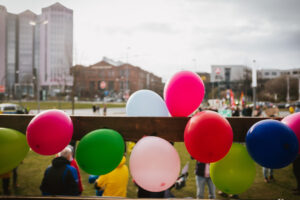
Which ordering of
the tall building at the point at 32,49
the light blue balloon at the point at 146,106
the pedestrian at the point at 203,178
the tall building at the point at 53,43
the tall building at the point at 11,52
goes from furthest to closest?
the tall building at the point at 11,52, the tall building at the point at 32,49, the tall building at the point at 53,43, the pedestrian at the point at 203,178, the light blue balloon at the point at 146,106

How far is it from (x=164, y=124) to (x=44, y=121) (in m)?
0.93

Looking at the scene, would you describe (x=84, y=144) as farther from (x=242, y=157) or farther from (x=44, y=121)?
(x=242, y=157)

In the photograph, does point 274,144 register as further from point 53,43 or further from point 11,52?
point 11,52

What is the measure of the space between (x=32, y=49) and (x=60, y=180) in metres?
89.1

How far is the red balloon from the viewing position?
134 cm

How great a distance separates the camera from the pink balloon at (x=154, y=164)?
1394 mm

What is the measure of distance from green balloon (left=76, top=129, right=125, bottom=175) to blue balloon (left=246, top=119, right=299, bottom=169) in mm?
1039

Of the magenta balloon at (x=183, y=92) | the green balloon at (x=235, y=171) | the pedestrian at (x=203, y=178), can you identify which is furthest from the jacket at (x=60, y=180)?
the pedestrian at (x=203, y=178)

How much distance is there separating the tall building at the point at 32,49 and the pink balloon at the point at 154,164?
2026 inches

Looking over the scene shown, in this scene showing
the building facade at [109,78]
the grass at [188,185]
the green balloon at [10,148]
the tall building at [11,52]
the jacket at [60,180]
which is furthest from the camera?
the tall building at [11,52]

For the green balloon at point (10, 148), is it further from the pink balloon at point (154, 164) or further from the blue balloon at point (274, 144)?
the blue balloon at point (274, 144)

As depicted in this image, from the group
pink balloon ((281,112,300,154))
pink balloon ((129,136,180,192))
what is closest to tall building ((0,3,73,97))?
pink balloon ((129,136,180,192))

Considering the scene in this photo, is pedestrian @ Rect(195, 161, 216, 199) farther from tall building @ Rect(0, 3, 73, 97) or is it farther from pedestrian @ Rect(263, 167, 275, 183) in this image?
tall building @ Rect(0, 3, 73, 97)

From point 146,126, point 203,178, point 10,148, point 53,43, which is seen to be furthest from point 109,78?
point 146,126
